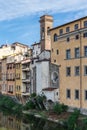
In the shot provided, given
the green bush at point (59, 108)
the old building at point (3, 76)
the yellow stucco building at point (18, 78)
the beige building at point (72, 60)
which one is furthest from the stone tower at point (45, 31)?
the green bush at point (59, 108)

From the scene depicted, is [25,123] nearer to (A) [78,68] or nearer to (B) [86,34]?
(A) [78,68]

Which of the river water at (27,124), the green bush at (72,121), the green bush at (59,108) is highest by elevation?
the green bush at (59,108)

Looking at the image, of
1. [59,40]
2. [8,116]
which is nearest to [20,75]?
[8,116]

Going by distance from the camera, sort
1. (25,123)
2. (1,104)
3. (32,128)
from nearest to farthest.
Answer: (32,128), (25,123), (1,104)

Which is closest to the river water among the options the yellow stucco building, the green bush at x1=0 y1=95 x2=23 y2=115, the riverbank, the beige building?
the riverbank

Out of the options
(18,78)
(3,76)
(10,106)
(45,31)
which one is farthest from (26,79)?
(3,76)

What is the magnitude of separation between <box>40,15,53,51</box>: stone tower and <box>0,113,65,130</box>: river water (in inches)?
653

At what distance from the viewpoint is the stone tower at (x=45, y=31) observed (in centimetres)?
5566

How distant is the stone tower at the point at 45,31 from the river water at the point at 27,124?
16.6 meters

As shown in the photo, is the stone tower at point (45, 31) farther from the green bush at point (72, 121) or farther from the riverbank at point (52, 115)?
the green bush at point (72, 121)

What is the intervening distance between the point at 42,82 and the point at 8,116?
6.95m

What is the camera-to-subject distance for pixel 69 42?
133ft

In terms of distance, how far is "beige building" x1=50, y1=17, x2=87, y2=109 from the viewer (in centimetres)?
3800

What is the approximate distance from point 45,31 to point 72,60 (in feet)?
55.4
